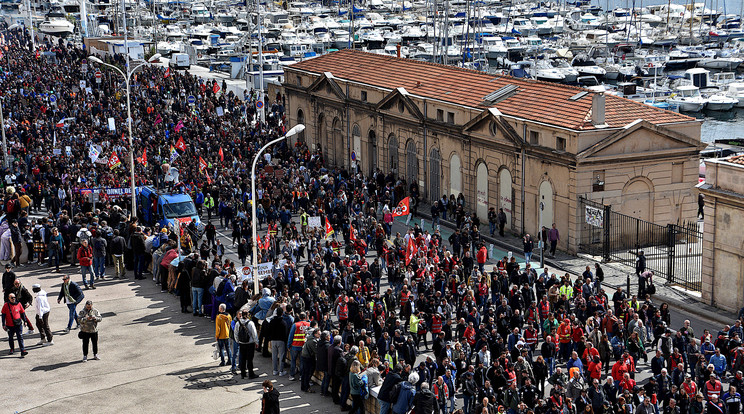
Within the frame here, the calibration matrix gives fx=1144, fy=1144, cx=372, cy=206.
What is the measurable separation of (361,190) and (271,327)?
2181 centimetres

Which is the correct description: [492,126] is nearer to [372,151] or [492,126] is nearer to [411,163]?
[411,163]

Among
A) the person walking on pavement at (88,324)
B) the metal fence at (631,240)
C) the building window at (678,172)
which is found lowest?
the metal fence at (631,240)

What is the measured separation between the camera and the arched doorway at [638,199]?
42500 millimetres

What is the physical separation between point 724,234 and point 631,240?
7.65 meters

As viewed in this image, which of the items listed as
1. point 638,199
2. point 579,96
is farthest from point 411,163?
point 638,199

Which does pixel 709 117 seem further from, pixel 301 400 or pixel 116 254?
pixel 301 400

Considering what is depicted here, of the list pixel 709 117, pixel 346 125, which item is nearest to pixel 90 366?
pixel 346 125

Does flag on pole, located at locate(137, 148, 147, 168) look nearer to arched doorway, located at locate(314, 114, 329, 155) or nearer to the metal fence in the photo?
arched doorway, located at locate(314, 114, 329, 155)

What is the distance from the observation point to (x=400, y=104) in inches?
2060

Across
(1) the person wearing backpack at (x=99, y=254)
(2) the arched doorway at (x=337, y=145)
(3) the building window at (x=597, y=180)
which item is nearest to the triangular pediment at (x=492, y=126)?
(3) the building window at (x=597, y=180)

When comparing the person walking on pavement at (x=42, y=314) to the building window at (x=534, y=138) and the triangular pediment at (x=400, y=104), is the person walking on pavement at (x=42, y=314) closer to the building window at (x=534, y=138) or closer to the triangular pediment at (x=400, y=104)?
the building window at (x=534, y=138)

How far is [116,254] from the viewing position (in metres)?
36.6

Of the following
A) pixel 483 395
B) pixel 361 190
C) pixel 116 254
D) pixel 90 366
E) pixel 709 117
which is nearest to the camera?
pixel 483 395

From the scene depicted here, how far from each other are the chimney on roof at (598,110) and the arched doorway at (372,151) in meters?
15.6
